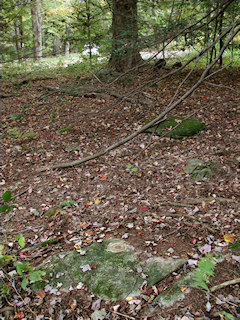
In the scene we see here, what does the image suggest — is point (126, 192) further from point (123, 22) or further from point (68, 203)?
point (123, 22)

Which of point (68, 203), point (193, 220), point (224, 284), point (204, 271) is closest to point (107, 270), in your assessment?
point (204, 271)

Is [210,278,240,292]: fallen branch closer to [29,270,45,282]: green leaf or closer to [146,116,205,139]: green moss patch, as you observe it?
Answer: [29,270,45,282]: green leaf

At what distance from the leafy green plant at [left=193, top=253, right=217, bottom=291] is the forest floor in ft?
0.32

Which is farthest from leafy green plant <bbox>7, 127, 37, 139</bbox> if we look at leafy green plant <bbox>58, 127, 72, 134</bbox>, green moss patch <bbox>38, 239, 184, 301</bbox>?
green moss patch <bbox>38, 239, 184, 301</bbox>

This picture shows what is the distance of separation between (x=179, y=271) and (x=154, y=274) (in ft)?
0.88

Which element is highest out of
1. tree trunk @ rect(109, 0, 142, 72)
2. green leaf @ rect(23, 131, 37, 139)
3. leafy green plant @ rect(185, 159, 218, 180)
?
tree trunk @ rect(109, 0, 142, 72)

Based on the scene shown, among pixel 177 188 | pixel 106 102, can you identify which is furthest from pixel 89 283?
pixel 106 102

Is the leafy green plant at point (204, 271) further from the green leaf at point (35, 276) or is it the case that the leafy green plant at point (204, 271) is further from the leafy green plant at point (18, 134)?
the leafy green plant at point (18, 134)

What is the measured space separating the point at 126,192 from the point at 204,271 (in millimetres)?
2298

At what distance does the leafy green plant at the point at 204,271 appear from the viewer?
2.53m

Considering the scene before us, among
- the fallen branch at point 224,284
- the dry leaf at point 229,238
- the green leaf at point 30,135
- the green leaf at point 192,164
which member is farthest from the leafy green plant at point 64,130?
the fallen branch at point 224,284

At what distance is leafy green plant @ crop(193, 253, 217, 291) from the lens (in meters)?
2.53

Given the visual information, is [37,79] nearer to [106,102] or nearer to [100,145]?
[106,102]

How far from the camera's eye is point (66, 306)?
2.74 meters
